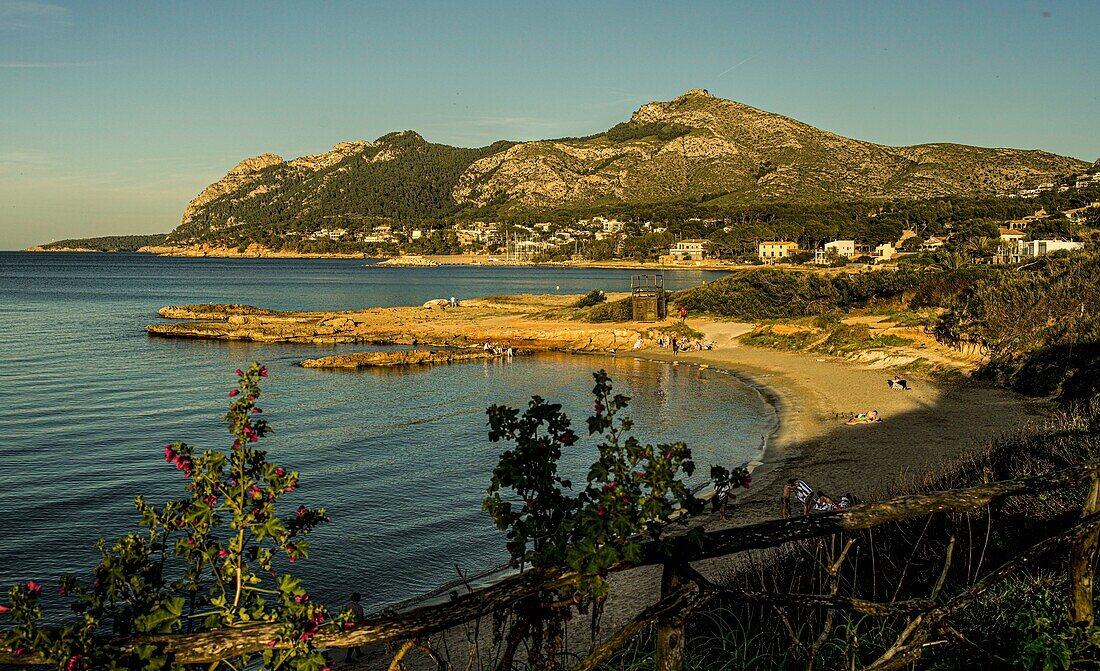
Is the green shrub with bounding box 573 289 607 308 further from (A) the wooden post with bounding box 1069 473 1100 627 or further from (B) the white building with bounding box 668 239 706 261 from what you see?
(B) the white building with bounding box 668 239 706 261

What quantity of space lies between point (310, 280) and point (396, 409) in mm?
110310

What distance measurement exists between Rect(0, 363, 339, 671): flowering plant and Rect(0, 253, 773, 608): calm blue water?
31.2 ft

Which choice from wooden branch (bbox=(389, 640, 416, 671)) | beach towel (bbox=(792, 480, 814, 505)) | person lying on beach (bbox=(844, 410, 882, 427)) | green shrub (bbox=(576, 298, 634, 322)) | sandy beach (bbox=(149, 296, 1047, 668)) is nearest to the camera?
wooden branch (bbox=(389, 640, 416, 671))

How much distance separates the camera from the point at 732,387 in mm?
32719

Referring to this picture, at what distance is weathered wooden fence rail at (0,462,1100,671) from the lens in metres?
2.47

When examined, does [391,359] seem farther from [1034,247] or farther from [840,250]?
[840,250]

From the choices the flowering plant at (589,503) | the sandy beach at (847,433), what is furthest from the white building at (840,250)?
the flowering plant at (589,503)

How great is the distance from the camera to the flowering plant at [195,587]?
7.82 ft

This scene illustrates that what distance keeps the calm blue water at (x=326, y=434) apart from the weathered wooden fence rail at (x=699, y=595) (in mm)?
9975

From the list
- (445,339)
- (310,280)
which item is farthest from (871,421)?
(310,280)

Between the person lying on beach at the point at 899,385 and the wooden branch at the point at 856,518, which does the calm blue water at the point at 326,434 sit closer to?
the person lying on beach at the point at 899,385

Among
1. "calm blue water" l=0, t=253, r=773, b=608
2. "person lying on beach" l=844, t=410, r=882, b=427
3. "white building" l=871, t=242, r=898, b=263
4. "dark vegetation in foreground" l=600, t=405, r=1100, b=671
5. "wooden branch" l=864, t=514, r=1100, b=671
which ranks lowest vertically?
"calm blue water" l=0, t=253, r=773, b=608

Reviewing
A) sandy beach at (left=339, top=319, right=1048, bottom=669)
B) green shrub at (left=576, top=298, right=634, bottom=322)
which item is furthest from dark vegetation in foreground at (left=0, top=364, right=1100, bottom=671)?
green shrub at (left=576, top=298, right=634, bottom=322)

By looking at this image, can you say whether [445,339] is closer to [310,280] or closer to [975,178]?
[310,280]
